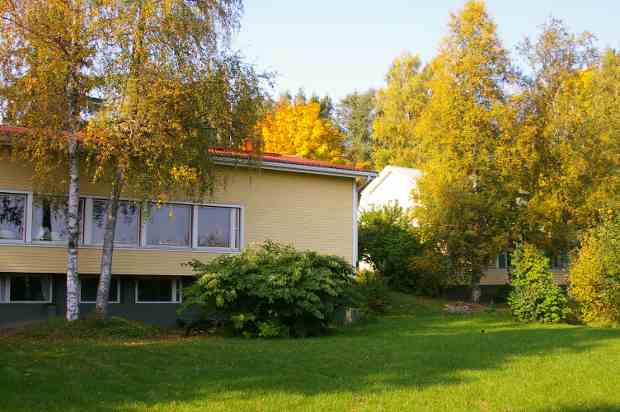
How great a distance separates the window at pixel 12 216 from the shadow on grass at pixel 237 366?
209 inches

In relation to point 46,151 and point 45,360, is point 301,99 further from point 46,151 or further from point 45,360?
point 45,360

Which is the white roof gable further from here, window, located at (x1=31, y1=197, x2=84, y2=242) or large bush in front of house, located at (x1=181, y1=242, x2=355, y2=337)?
window, located at (x1=31, y1=197, x2=84, y2=242)

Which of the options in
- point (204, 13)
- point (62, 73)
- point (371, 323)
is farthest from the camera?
point (371, 323)

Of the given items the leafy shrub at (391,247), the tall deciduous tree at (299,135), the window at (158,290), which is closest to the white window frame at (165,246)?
the window at (158,290)

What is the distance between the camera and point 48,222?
1838cm

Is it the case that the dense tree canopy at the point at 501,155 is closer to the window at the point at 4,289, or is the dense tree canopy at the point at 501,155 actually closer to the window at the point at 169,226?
the window at the point at 169,226

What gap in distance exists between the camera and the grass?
905cm

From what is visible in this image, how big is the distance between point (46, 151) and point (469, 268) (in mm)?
17711

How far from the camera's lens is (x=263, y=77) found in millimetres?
17234

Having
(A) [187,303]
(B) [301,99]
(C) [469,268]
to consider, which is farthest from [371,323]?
(B) [301,99]

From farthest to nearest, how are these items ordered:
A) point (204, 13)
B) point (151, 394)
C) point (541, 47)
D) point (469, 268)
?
point (541, 47), point (469, 268), point (204, 13), point (151, 394)

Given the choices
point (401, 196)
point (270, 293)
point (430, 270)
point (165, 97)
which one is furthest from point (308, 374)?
point (401, 196)

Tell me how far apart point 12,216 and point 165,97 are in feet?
17.7

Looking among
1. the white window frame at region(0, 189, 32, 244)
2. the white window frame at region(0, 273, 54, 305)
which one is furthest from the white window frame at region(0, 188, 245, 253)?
the white window frame at region(0, 273, 54, 305)
